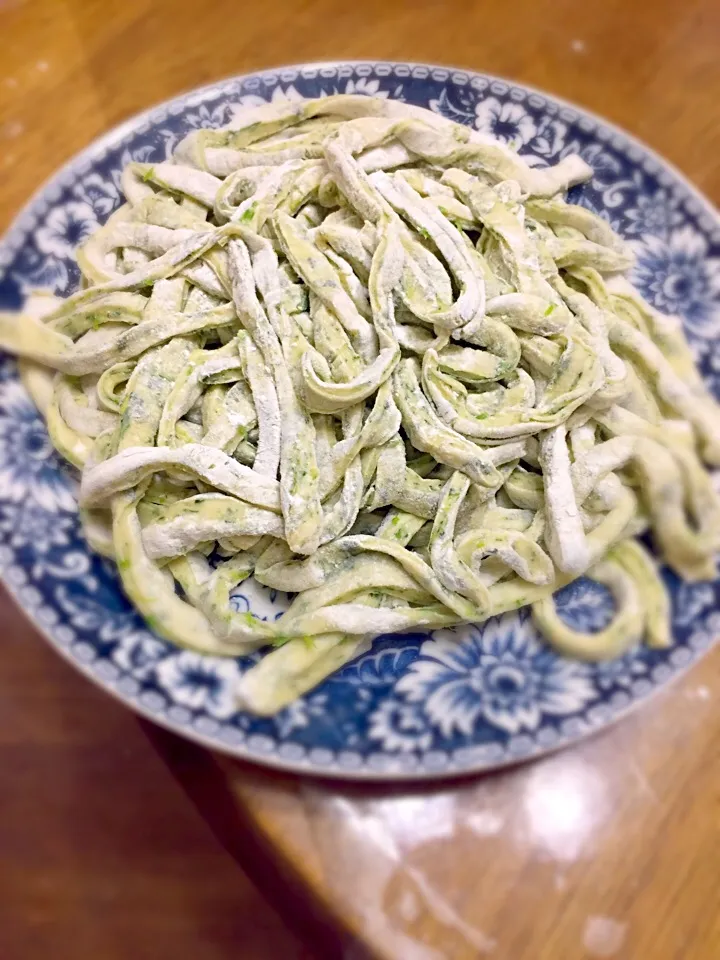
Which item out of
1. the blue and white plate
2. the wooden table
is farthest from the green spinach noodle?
the wooden table

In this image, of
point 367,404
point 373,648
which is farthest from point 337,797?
point 367,404

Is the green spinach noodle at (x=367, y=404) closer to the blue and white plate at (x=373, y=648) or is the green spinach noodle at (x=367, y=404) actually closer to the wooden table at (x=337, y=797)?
the blue and white plate at (x=373, y=648)

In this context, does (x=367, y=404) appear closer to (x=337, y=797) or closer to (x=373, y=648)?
(x=373, y=648)

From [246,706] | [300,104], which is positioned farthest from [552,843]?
[300,104]

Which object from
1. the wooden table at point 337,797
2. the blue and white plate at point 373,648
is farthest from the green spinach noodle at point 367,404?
the wooden table at point 337,797

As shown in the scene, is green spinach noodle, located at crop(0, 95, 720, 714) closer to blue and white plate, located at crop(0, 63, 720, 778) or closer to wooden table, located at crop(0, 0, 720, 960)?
blue and white plate, located at crop(0, 63, 720, 778)

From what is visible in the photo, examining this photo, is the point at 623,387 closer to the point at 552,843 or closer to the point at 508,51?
the point at 552,843
